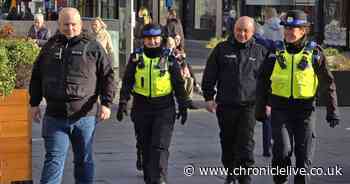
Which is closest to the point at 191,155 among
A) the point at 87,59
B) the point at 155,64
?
the point at 155,64

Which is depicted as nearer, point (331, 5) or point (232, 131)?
point (232, 131)

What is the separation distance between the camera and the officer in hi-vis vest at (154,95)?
8.38 meters

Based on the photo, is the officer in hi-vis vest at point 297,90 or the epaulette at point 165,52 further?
the epaulette at point 165,52

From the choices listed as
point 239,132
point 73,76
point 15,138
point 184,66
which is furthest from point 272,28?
point 73,76

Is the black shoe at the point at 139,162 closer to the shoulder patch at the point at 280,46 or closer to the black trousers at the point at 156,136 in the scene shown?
the black trousers at the point at 156,136

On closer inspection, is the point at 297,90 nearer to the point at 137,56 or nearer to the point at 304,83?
the point at 304,83

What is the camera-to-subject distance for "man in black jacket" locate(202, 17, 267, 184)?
865 cm

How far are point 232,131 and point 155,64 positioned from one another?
1.10 m

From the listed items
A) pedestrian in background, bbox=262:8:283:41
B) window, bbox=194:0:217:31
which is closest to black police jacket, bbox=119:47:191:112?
pedestrian in background, bbox=262:8:283:41

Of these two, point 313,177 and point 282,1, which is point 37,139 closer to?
point 313,177

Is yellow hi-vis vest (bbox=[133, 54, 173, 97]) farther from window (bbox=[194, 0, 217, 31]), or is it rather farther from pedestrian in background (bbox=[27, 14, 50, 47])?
window (bbox=[194, 0, 217, 31])

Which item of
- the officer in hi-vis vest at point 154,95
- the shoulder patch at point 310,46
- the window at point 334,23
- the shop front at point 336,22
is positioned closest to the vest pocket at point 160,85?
the officer in hi-vis vest at point 154,95

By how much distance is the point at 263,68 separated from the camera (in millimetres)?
8305

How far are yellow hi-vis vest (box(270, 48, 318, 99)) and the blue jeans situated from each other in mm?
1827
